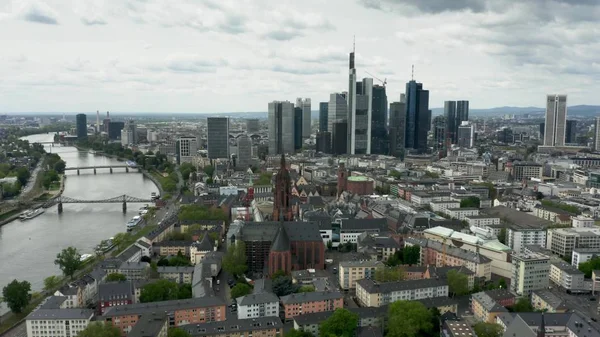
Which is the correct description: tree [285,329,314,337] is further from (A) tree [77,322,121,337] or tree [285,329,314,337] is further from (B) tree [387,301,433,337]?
(A) tree [77,322,121,337]

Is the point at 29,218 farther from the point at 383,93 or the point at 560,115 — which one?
the point at 560,115

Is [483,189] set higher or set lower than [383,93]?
lower

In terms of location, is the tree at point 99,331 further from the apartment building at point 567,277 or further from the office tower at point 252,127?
the office tower at point 252,127

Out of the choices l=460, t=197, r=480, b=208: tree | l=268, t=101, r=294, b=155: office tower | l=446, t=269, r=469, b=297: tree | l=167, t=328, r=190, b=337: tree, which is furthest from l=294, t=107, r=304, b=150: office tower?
l=167, t=328, r=190, b=337: tree

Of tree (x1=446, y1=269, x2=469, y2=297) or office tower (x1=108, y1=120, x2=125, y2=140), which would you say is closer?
tree (x1=446, y1=269, x2=469, y2=297)

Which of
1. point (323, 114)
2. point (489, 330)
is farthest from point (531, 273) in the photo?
point (323, 114)

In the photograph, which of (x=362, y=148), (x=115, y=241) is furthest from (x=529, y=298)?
(x=362, y=148)
